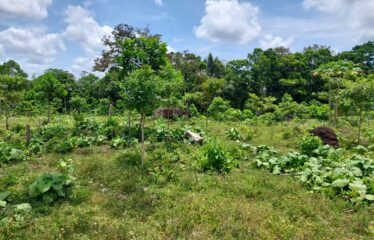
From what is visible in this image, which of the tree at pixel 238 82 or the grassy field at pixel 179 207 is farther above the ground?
the tree at pixel 238 82

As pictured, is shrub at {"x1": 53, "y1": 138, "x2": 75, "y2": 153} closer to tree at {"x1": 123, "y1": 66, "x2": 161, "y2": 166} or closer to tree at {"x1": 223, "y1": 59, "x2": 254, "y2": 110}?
tree at {"x1": 123, "y1": 66, "x2": 161, "y2": 166}

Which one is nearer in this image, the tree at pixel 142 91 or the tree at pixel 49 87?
the tree at pixel 142 91

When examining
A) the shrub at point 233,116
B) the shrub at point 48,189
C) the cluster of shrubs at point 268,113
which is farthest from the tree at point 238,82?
the shrub at point 48,189

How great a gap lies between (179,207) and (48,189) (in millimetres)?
2900

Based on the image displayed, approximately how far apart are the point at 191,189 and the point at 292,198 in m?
2.31

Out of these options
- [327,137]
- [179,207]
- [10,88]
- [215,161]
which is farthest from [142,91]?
[10,88]

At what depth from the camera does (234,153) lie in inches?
384

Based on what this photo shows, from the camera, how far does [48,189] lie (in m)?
6.16

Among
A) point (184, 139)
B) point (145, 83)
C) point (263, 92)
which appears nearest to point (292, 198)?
point (145, 83)

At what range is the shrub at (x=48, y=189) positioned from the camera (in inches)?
241

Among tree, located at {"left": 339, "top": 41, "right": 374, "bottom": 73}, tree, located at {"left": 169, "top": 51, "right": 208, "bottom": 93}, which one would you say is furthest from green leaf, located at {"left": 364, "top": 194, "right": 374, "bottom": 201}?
tree, located at {"left": 339, "top": 41, "right": 374, "bottom": 73}

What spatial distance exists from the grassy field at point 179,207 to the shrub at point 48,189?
6.8 inches

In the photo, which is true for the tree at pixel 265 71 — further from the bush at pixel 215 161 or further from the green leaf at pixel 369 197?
the green leaf at pixel 369 197

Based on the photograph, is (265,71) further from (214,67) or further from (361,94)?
(361,94)
